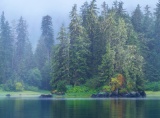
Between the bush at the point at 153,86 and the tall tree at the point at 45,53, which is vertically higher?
the tall tree at the point at 45,53

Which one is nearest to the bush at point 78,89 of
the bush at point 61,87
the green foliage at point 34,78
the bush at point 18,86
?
the bush at point 61,87

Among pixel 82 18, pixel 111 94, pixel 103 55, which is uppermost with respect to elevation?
pixel 82 18

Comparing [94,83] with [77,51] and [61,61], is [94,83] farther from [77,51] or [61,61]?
[61,61]

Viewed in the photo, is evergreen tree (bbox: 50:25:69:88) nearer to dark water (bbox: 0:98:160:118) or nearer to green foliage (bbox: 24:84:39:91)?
green foliage (bbox: 24:84:39:91)

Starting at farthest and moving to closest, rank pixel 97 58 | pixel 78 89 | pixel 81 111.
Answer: pixel 97 58, pixel 78 89, pixel 81 111

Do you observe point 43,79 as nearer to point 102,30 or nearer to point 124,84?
point 102,30

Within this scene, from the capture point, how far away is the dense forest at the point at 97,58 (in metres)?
90.9

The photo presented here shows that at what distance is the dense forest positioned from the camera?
298ft

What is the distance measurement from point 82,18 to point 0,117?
74692mm

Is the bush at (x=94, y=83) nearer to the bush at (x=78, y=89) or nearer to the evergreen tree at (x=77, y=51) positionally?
the bush at (x=78, y=89)

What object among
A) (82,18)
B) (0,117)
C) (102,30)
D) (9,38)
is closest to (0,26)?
(9,38)

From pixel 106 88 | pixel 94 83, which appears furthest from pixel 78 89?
pixel 106 88

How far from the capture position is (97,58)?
9906 cm

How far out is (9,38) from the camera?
129500 mm
